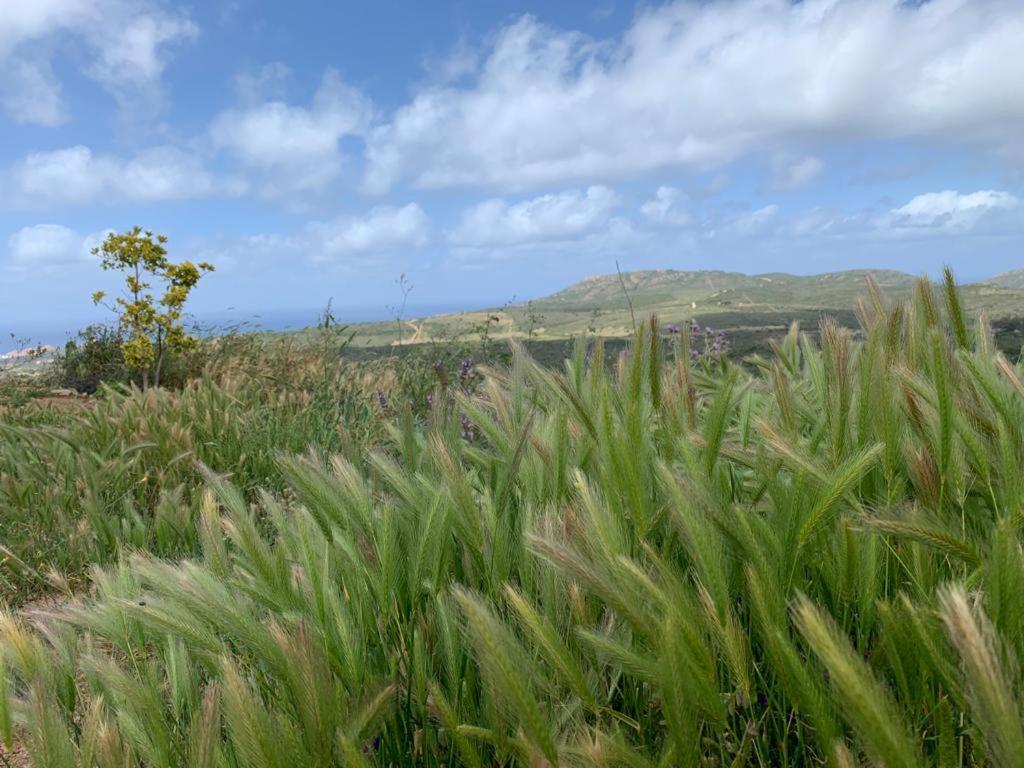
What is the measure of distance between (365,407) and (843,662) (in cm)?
457

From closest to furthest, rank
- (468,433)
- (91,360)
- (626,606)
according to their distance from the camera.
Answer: (626,606) < (468,433) < (91,360)

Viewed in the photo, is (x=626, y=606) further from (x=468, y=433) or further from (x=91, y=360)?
(x=91, y=360)

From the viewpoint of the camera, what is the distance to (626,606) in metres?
0.86

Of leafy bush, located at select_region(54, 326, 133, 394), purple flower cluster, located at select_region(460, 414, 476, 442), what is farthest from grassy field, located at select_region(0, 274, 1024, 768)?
leafy bush, located at select_region(54, 326, 133, 394)

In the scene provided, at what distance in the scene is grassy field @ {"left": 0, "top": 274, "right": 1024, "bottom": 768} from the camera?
0.81m

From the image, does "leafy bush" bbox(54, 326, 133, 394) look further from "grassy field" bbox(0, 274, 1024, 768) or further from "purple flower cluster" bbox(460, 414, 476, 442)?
"grassy field" bbox(0, 274, 1024, 768)

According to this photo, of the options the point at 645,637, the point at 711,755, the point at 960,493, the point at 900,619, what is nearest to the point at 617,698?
the point at 711,755

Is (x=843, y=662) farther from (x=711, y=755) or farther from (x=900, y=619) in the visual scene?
(x=711, y=755)

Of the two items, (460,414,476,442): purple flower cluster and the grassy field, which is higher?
the grassy field

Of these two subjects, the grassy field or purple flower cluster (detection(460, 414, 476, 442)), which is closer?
the grassy field

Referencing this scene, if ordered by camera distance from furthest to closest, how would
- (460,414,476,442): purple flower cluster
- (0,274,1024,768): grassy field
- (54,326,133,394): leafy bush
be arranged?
1. (54,326,133,394): leafy bush
2. (460,414,476,442): purple flower cluster
3. (0,274,1024,768): grassy field

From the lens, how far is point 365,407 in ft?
16.6

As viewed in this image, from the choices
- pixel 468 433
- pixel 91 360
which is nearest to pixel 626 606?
pixel 468 433

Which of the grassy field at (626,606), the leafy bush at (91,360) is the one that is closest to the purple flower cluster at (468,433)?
the grassy field at (626,606)
